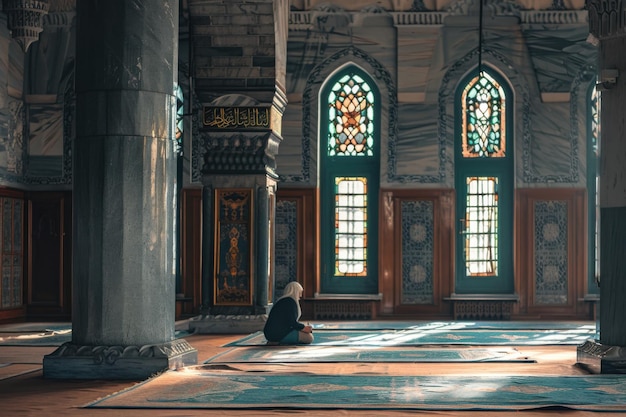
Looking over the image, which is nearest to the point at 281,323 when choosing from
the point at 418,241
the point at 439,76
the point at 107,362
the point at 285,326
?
the point at 285,326

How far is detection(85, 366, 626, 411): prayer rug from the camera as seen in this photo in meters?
6.62

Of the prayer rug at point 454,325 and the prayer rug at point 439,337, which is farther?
the prayer rug at point 454,325

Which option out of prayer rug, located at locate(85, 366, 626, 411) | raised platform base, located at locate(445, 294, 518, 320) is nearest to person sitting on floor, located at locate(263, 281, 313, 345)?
prayer rug, located at locate(85, 366, 626, 411)

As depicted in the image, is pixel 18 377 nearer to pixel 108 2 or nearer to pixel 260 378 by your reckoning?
pixel 260 378

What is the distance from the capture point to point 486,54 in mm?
16328

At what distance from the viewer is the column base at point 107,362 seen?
322 inches

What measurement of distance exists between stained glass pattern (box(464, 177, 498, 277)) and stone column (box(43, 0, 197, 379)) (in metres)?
8.41

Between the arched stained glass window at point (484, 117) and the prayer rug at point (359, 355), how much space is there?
5751 millimetres

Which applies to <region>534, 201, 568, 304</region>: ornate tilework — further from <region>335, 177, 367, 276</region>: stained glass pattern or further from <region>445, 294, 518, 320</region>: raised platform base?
<region>335, 177, 367, 276</region>: stained glass pattern

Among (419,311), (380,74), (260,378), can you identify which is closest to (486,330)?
(419,311)

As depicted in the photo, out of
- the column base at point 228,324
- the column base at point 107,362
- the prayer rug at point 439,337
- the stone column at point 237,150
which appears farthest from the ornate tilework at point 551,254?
the column base at point 107,362

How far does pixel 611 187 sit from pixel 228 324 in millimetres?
6044

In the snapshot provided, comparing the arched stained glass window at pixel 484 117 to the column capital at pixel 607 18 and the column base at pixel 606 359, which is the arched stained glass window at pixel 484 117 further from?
the column base at pixel 606 359

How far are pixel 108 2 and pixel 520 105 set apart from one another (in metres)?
9.04
